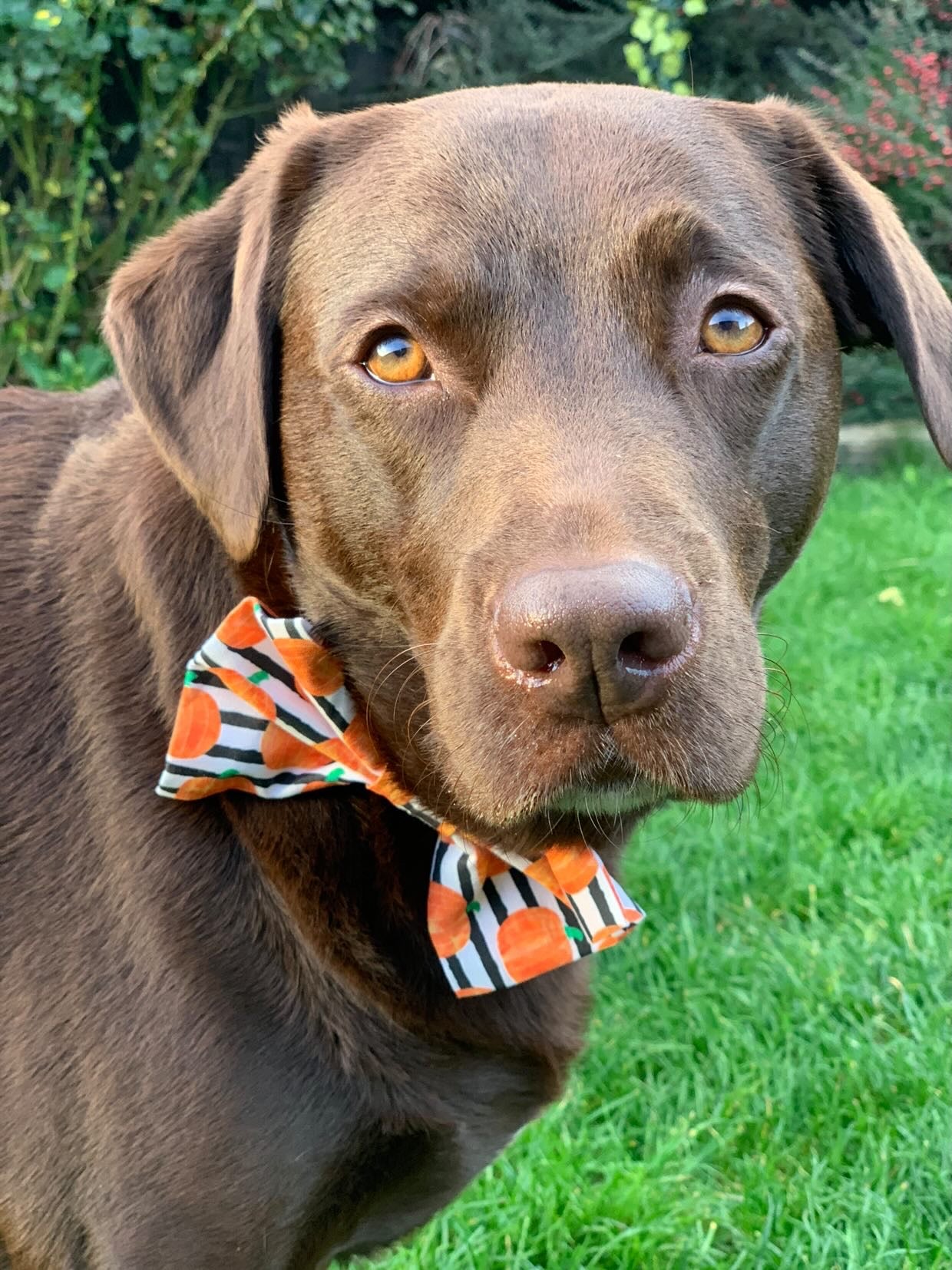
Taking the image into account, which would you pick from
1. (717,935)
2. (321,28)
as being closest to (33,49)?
(321,28)

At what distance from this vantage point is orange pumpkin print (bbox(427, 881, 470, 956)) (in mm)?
1587

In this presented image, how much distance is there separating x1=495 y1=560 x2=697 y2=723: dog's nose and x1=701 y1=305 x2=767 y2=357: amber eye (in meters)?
0.43

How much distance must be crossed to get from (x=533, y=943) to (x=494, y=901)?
8cm

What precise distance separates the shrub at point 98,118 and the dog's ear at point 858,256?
2708 mm

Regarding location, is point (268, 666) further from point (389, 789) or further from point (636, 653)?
point (636, 653)

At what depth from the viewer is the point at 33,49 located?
3807mm

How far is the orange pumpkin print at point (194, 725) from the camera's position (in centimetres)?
147

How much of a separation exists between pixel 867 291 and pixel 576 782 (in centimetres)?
94

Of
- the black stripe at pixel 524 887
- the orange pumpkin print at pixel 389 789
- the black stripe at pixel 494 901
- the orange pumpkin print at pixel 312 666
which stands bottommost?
the black stripe at pixel 524 887

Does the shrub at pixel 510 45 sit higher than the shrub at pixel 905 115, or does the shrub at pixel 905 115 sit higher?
the shrub at pixel 510 45

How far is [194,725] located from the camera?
4.87ft

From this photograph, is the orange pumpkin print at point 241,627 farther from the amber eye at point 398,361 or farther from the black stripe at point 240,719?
the amber eye at point 398,361

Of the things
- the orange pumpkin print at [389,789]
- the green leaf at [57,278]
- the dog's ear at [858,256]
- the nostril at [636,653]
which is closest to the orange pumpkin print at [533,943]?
the orange pumpkin print at [389,789]

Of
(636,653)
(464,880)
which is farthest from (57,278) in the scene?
(636,653)
